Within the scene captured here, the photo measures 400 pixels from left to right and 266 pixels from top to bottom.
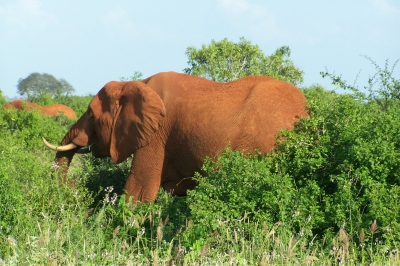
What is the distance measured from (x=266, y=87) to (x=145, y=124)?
1821 mm

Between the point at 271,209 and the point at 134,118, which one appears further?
the point at 134,118

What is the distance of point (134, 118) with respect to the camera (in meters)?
11.0

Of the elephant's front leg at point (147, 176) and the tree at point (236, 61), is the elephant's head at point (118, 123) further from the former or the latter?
the tree at point (236, 61)

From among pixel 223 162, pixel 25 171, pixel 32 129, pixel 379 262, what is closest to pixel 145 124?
pixel 25 171

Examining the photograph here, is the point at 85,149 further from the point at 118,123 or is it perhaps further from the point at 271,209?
the point at 271,209

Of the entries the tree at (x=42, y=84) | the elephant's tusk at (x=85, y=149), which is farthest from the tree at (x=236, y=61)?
the tree at (x=42, y=84)

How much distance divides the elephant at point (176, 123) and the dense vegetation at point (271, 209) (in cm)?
89

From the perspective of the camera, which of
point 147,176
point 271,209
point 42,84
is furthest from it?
point 42,84

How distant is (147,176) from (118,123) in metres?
0.92

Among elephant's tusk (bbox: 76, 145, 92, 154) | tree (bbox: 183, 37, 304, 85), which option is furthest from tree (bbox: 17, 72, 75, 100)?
elephant's tusk (bbox: 76, 145, 92, 154)

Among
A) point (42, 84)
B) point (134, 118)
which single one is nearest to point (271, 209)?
point (134, 118)

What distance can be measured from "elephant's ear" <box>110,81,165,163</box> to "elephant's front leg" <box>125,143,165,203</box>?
0.21 metres

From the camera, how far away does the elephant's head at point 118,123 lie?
10820 millimetres

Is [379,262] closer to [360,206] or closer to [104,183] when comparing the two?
[360,206]
